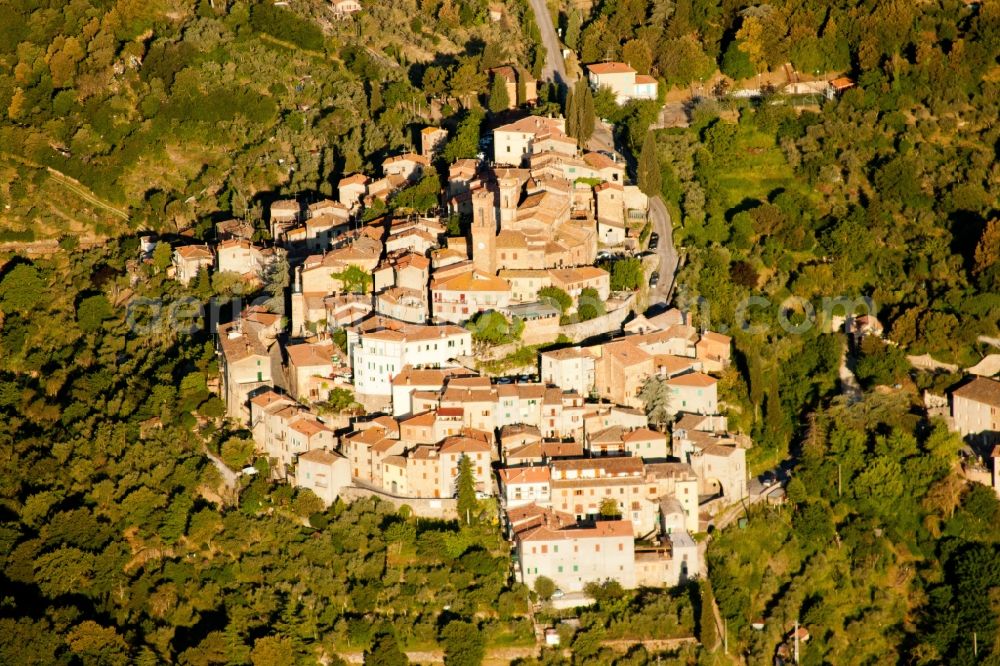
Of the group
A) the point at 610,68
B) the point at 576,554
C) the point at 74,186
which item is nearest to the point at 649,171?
the point at 610,68

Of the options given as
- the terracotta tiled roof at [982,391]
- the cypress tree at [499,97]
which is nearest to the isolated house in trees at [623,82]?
the cypress tree at [499,97]

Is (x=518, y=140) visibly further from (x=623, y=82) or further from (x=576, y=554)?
(x=576, y=554)

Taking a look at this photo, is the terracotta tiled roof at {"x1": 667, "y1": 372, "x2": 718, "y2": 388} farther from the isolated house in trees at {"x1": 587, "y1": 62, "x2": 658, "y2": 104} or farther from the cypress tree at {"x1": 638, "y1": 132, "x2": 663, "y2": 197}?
the isolated house in trees at {"x1": 587, "y1": 62, "x2": 658, "y2": 104}

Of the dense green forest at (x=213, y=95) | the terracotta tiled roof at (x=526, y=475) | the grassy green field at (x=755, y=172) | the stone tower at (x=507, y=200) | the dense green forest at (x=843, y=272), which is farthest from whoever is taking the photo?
the dense green forest at (x=213, y=95)

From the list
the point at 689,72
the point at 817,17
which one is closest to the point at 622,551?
the point at 689,72

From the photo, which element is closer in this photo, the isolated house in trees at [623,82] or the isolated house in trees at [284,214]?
the isolated house in trees at [284,214]

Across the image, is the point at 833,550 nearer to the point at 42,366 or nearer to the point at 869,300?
the point at 869,300

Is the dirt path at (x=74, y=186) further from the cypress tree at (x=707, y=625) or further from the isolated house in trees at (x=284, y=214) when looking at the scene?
the cypress tree at (x=707, y=625)
